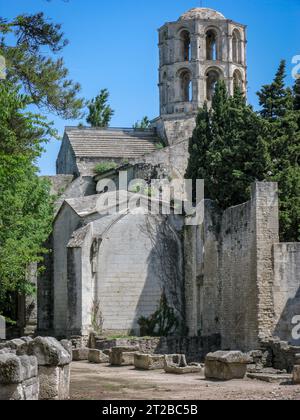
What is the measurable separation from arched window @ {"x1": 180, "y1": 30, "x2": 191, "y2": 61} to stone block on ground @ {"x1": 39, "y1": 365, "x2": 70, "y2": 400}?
44.8 meters

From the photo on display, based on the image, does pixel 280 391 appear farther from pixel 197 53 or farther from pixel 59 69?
pixel 197 53

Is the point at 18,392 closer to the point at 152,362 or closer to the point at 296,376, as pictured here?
the point at 296,376

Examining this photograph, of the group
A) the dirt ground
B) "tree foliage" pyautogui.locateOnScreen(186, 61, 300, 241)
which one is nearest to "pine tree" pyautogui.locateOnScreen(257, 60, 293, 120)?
"tree foliage" pyautogui.locateOnScreen(186, 61, 300, 241)

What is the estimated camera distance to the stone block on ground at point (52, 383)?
17.2 meters

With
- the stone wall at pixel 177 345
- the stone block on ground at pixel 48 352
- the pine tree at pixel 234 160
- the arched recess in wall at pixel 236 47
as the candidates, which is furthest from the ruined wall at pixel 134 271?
the arched recess in wall at pixel 236 47

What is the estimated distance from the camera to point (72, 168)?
57.9 m

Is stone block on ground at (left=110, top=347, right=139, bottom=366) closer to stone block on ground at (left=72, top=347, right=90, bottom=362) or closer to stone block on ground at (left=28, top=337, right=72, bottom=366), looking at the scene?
stone block on ground at (left=72, top=347, right=90, bottom=362)

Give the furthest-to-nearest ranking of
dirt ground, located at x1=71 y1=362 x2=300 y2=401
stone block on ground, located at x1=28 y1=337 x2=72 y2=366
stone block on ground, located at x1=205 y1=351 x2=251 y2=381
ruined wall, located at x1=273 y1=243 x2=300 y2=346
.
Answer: ruined wall, located at x1=273 y1=243 x2=300 y2=346
stone block on ground, located at x1=205 y1=351 x2=251 y2=381
dirt ground, located at x1=71 y1=362 x2=300 y2=401
stone block on ground, located at x1=28 y1=337 x2=72 y2=366

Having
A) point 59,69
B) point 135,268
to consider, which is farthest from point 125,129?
point 59,69

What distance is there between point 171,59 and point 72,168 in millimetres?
8969

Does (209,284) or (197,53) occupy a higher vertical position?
(197,53)

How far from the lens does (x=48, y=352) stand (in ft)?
57.6

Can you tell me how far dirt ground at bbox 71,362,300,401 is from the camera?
18188 mm

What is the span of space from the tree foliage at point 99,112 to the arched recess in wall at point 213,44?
8354 mm
